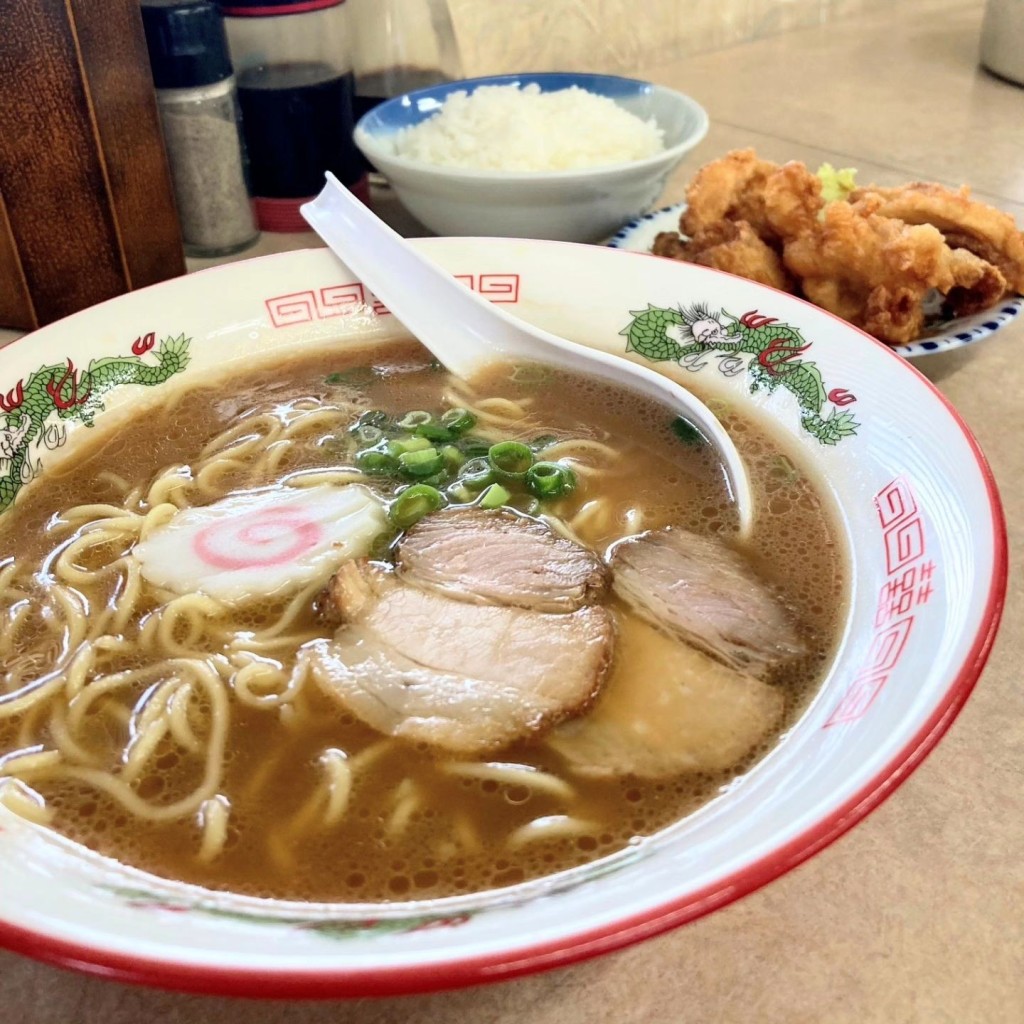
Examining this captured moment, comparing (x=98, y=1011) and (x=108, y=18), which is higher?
(x=108, y=18)

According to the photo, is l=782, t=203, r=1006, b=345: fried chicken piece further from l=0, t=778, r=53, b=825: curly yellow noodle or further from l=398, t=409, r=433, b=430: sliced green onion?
l=0, t=778, r=53, b=825: curly yellow noodle

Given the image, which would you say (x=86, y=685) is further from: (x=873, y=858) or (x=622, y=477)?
(x=873, y=858)

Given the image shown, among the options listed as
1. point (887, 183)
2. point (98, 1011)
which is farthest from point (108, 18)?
point (887, 183)

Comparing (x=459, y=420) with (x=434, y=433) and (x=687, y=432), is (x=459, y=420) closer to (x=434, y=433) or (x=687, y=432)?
(x=434, y=433)

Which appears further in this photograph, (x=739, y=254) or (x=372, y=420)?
(x=739, y=254)

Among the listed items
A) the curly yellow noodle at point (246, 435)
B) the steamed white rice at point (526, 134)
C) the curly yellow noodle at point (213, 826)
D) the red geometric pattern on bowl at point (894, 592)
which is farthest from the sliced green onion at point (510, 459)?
the steamed white rice at point (526, 134)

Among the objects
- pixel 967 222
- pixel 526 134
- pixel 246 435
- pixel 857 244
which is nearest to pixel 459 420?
pixel 246 435
